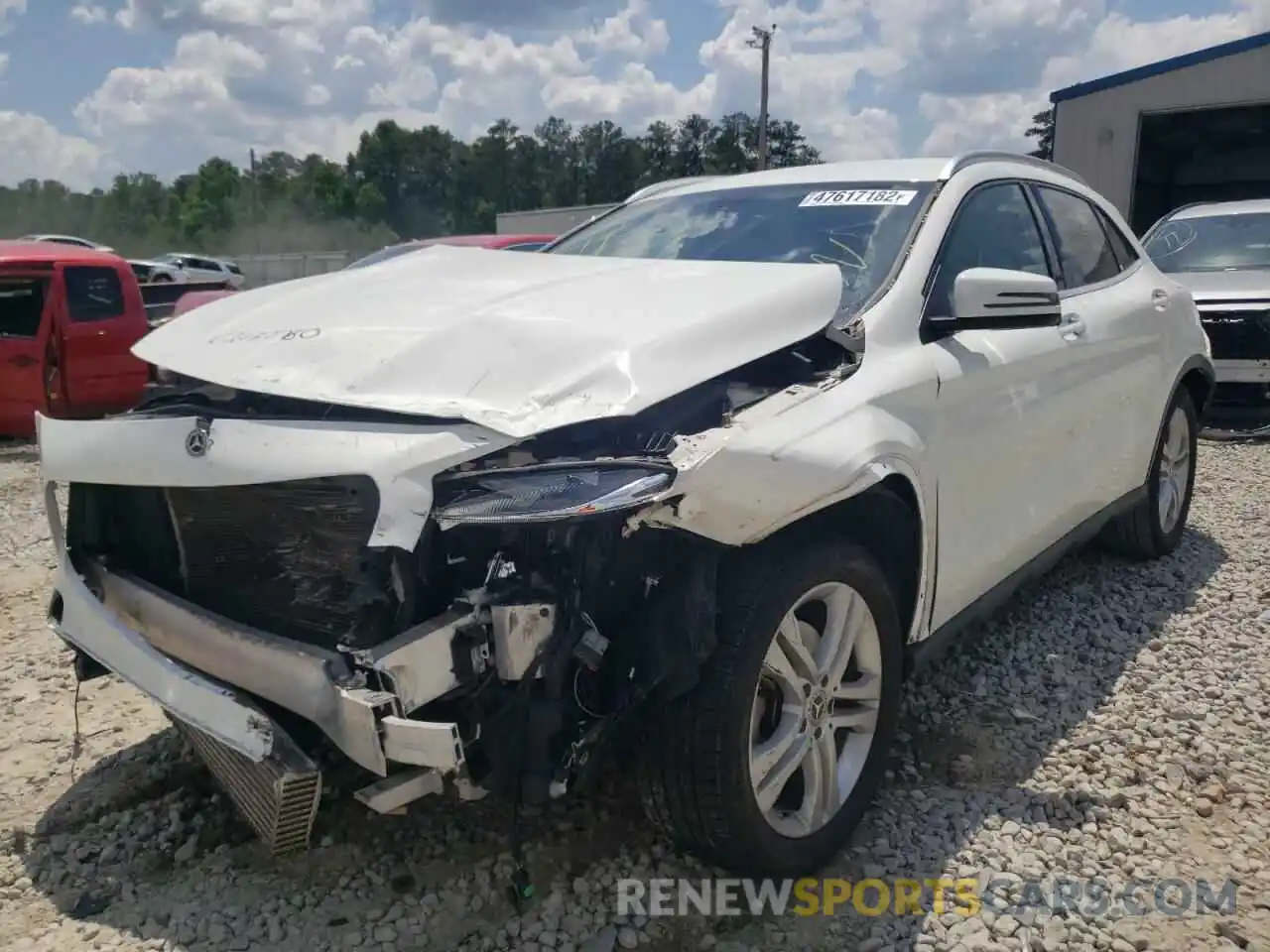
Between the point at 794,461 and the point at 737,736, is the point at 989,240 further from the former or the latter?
the point at 737,736

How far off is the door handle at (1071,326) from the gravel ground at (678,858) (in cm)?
123

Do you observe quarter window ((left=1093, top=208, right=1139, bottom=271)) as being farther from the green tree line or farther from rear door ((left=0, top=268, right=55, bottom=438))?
the green tree line

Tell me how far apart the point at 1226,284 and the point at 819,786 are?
7807mm

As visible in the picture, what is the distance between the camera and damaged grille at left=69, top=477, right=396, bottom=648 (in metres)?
2.13

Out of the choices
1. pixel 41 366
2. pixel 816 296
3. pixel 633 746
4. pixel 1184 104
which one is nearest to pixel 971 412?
pixel 816 296

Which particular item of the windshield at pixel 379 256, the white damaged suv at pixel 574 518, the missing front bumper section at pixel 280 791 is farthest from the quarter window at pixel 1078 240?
the missing front bumper section at pixel 280 791

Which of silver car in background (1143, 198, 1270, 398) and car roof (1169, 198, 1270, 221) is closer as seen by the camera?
silver car in background (1143, 198, 1270, 398)

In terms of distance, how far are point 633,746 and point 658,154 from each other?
74.0 meters

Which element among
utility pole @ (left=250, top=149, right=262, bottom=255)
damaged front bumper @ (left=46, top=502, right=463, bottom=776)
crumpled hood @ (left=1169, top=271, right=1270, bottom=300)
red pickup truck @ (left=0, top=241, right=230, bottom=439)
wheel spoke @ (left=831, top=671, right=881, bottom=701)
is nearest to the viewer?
damaged front bumper @ (left=46, top=502, right=463, bottom=776)

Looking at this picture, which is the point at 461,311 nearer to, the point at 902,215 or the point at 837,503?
the point at 837,503

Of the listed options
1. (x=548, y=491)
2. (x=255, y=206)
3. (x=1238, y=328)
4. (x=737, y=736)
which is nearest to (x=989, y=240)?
(x=737, y=736)

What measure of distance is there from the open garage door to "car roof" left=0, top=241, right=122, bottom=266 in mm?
17084

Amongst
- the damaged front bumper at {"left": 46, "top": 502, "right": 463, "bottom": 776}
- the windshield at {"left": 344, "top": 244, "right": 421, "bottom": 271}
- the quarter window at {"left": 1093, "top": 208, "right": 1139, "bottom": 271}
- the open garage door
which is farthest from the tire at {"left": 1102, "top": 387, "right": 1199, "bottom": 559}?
the open garage door

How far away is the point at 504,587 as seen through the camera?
81.7 inches
